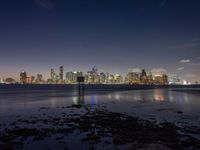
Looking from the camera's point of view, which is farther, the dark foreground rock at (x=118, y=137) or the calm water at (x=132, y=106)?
the calm water at (x=132, y=106)

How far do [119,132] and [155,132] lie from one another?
3.27 m

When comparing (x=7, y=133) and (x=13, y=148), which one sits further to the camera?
(x=7, y=133)

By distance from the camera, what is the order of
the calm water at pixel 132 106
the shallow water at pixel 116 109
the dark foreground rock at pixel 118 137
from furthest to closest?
the calm water at pixel 132 106 → the shallow water at pixel 116 109 → the dark foreground rock at pixel 118 137

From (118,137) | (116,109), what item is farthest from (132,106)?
(118,137)

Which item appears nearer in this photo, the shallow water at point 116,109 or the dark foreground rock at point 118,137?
the dark foreground rock at point 118,137

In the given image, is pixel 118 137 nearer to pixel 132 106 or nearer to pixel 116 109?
pixel 116 109

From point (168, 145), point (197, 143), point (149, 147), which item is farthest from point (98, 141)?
point (197, 143)

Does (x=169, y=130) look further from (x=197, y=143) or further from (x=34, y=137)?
(x=34, y=137)

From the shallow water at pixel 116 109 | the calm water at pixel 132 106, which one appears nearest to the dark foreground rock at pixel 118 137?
the shallow water at pixel 116 109

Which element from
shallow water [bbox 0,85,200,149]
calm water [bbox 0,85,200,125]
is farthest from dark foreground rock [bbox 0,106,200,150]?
calm water [bbox 0,85,200,125]

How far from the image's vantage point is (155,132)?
19.0m

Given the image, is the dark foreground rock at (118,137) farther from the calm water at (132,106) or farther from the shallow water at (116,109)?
the calm water at (132,106)

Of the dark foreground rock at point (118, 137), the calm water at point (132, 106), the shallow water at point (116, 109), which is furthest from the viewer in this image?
the calm water at point (132, 106)

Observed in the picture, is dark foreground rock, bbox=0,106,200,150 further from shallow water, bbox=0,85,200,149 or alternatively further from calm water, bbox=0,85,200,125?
calm water, bbox=0,85,200,125
